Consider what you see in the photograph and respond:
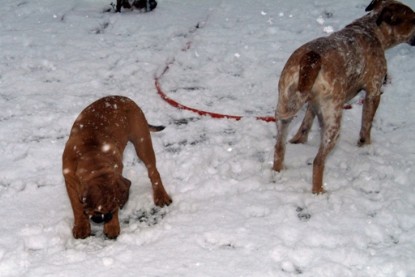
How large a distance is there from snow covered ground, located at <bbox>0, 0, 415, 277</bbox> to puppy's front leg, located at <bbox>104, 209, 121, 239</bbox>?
10cm

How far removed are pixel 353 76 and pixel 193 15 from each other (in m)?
5.24

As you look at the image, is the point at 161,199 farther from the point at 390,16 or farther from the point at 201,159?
the point at 390,16

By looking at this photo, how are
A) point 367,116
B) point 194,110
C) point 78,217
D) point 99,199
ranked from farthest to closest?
point 194,110 < point 367,116 < point 78,217 < point 99,199

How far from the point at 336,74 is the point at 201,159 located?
1.75 metres

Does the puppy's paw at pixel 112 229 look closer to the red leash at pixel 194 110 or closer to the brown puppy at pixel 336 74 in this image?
the brown puppy at pixel 336 74

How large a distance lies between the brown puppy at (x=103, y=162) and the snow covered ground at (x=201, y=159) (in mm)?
222

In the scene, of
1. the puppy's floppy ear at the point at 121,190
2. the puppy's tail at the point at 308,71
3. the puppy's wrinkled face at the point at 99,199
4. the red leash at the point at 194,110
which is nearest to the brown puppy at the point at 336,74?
the puppy's tail at the point at 308,71

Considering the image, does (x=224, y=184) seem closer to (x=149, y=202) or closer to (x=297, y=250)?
(x=149, y=202)

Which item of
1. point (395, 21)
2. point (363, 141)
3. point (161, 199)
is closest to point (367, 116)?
point (363, 141)

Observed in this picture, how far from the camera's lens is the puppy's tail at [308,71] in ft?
15.5

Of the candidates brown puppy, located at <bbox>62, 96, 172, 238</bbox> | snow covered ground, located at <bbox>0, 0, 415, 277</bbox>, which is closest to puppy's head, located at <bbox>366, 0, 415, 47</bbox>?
snow covered ground, located at <bbox>0, 0, 415, 277</bbox>

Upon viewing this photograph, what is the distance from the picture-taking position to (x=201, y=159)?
5891mm

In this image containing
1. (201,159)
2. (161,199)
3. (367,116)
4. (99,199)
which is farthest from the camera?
(367,116)

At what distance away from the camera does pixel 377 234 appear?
469 centimetres
